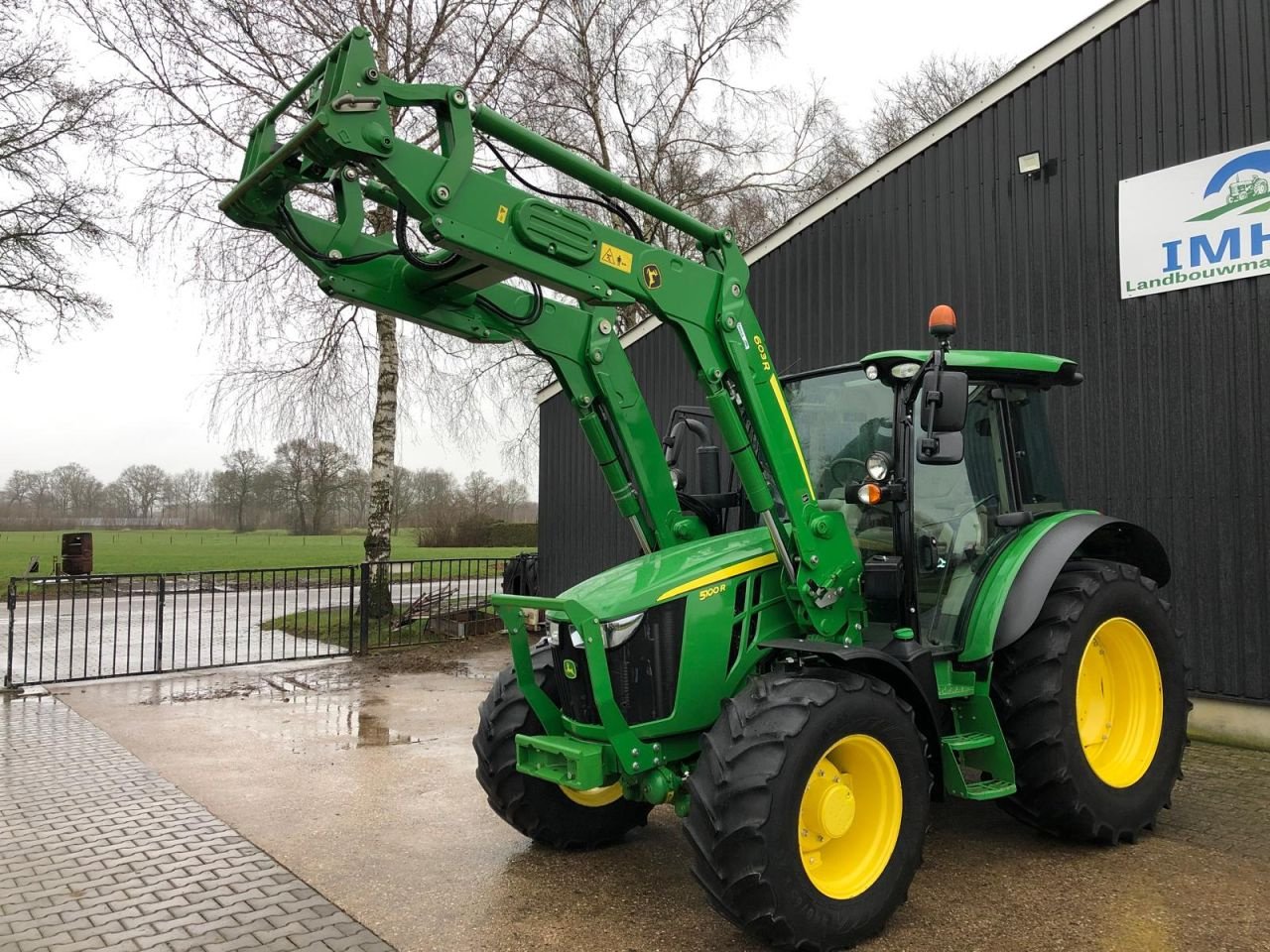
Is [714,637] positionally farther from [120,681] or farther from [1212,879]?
[120,681]

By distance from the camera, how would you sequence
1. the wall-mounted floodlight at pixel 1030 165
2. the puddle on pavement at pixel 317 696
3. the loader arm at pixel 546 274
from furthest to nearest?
the wall-mounted floodlight at pixel 1030 165
the puddle on pavement at pixel 317 696
the loader arm at pixel 546 274

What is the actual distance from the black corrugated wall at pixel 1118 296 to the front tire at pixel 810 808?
4.28m

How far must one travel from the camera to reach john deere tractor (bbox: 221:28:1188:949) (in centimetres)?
366

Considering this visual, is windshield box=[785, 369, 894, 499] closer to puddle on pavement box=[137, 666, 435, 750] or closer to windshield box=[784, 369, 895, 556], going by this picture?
windshield box=[784, 369, 895, 556]

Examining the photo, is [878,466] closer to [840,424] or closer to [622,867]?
[840,424]

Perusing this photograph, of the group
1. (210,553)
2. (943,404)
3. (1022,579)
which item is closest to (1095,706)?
(1022,579)

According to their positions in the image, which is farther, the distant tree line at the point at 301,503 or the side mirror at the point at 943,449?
the distant tree line at the point at 301,503

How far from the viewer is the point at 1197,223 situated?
23.8 ft

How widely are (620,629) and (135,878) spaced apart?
107 inches

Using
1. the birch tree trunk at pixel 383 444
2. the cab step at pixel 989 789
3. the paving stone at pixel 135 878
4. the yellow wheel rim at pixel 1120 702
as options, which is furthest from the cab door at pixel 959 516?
the birch tree trunk at pixel 383 444

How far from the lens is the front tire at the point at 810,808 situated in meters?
3.55

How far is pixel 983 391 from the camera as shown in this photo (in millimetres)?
5074

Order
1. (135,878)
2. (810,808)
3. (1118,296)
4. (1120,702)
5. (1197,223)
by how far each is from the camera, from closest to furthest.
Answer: (810,808) < (135,878) < (1120,702) < (1197,223) < (1118,296)

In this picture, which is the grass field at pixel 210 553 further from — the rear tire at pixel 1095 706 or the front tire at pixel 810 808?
the front tire at pixel 810 808
